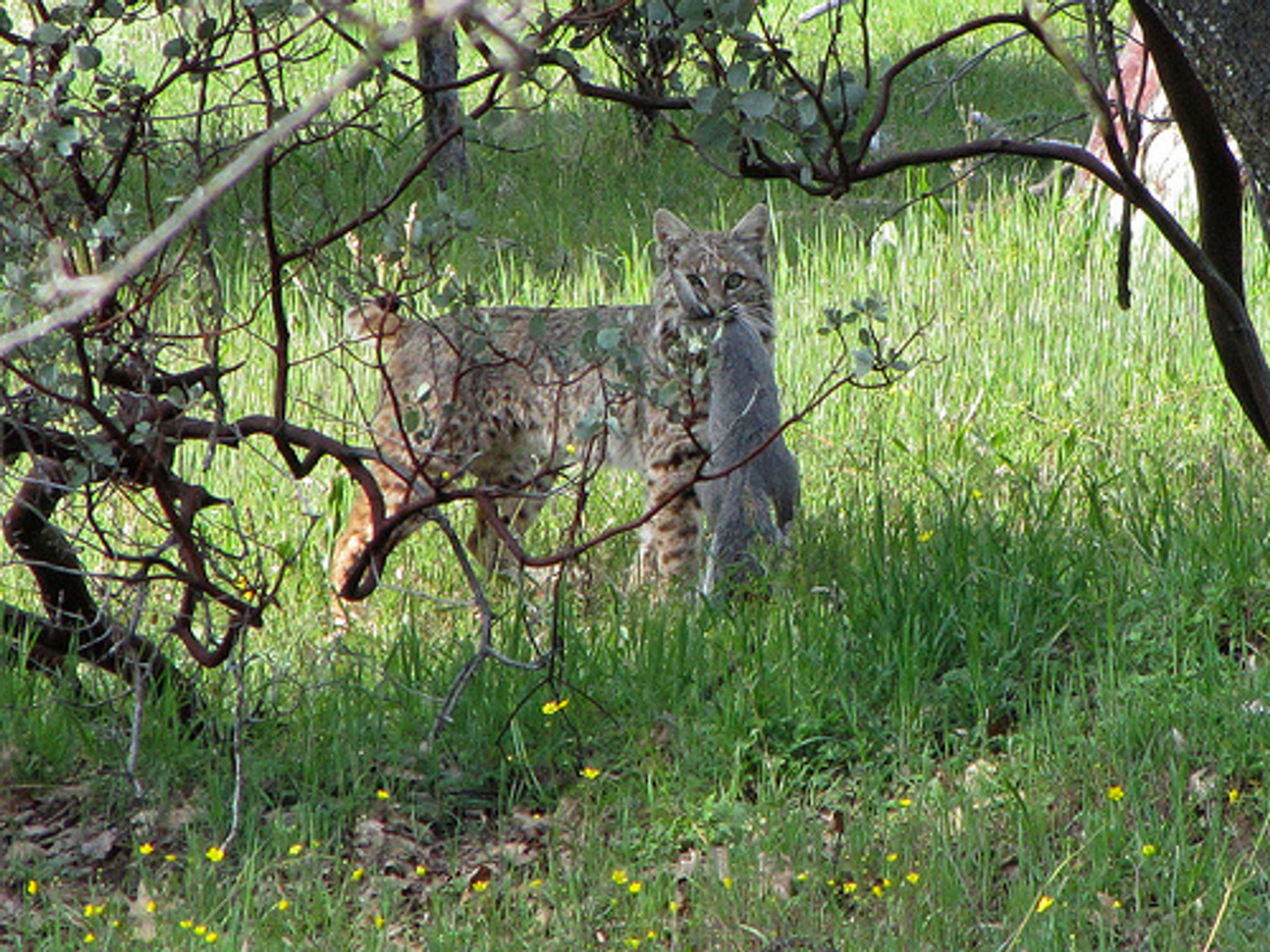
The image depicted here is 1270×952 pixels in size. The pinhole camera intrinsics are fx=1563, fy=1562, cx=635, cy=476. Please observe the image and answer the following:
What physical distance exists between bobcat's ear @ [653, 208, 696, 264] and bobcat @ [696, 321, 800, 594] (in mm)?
856

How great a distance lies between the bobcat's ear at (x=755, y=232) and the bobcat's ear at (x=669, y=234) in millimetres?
176

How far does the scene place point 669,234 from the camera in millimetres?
5922

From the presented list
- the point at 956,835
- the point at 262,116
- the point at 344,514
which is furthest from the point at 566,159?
A: the point at 956,835

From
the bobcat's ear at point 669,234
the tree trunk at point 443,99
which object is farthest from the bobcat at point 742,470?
the tree trunk at point 443,99

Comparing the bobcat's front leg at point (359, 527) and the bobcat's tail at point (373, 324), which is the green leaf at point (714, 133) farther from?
the bobcat's front leg at point (359, 527)

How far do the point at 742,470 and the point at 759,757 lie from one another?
3.61ft

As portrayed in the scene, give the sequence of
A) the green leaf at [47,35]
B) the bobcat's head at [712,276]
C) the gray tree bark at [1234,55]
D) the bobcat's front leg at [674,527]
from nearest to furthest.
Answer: the gray tree bark at [1234,55], the green leaf at [47,35], the bobcat's front leg at [674,527], the bobcat's head at [712,276]

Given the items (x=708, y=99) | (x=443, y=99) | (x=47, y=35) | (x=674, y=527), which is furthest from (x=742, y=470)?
(x=443, y=99)

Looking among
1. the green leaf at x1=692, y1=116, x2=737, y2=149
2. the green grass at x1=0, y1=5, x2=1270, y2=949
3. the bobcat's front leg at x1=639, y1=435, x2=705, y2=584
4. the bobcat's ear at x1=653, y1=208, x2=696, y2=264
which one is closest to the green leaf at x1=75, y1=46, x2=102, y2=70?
the green grass at x1=0, y1=5, x2=1270, y2=949

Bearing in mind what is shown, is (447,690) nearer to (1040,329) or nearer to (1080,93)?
(1080,93)

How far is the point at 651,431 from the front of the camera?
5.60 metres

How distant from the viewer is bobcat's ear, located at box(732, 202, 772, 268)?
5.91 meters

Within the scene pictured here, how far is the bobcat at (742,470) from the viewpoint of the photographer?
4.74 metres

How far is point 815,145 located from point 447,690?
1771mm
